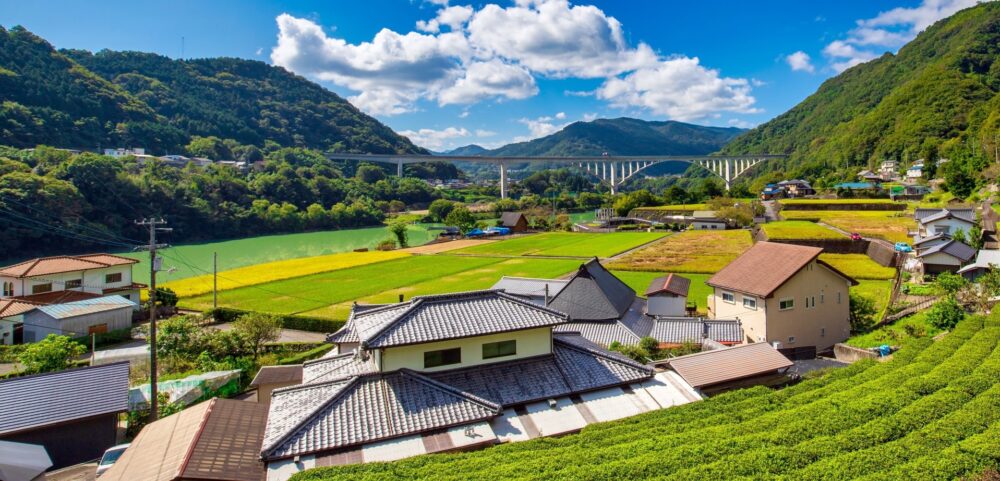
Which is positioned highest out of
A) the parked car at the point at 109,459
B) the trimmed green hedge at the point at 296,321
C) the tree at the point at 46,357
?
the tree at the point at 46,357

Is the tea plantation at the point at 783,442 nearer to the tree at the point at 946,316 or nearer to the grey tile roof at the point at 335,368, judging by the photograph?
the grey tile roof at the point at 335,368

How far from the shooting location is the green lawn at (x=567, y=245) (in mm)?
46656

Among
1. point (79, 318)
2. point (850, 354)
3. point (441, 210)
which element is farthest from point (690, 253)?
point (441, 210)

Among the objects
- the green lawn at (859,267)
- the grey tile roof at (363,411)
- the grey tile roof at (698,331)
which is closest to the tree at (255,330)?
the grey tile roof at (363,411)

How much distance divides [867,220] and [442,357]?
5035 cm

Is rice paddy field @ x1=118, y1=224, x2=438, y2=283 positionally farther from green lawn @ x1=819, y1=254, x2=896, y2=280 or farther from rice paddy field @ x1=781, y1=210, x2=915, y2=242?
rice paddy field @ x1=781, y1=210, x2=915, y2=242

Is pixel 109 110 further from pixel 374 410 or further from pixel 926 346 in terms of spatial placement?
pixel 926 346

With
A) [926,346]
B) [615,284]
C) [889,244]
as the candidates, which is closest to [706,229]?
[889,244]

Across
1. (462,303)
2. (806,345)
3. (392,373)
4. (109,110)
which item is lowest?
(806,345)

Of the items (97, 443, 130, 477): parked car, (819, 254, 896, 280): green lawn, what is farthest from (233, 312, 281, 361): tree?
(819, 254, 896, 280): green lawn

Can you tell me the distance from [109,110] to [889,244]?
11828 centimetres

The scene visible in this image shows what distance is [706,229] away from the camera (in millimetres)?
59781

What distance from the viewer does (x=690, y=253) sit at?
41.1 metres

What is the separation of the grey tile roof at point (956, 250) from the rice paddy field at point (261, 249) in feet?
156
